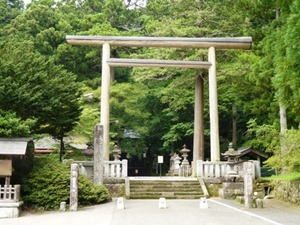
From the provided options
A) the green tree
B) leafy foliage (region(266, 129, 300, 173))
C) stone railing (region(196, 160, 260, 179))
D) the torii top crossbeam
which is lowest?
stone railing (region(196, 160, 260, 179))

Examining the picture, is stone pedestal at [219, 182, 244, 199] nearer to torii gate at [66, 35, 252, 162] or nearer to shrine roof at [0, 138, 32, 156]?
torii gate at [66, 35, 252, 162]

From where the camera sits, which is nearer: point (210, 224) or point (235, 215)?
point (210, 224)

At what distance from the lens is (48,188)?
491 inches

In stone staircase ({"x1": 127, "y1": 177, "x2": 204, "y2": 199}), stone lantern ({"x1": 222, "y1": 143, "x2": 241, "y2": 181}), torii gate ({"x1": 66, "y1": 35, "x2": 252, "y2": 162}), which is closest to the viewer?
stone staircase ({"x1": 127, "y1": 177, "x2": 204, "y2": 199})

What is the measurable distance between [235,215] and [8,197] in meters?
6.42

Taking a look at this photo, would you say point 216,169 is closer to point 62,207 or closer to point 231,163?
point 231,163

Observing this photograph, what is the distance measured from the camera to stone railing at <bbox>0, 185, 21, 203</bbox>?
11.5 metres

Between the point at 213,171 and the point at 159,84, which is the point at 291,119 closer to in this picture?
the point at 213,171

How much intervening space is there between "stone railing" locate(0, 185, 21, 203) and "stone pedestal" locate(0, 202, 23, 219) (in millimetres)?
136

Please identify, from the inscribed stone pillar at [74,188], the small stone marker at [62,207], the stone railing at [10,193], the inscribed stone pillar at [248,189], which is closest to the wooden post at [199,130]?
the inscribed stone pillar at [248,189]

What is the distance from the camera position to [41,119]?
1529 cm

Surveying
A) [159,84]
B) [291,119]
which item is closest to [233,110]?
[159,84]

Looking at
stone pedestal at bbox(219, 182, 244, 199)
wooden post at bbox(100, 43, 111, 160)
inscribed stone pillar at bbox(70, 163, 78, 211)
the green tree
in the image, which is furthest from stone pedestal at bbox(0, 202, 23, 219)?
stone pedestal at bbox(219, 182, 244, 199)

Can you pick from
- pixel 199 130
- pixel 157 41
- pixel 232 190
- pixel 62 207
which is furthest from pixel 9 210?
pixel 199 130
